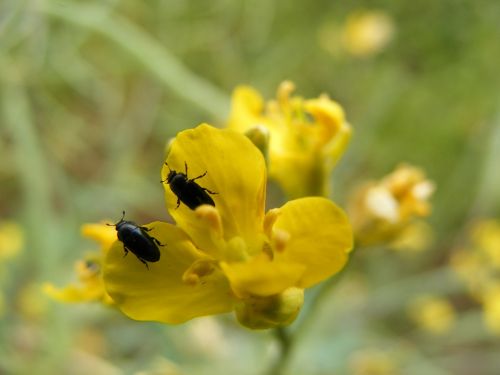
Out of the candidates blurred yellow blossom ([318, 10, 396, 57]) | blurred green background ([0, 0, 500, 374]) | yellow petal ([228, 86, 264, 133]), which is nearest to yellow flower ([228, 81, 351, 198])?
yellow petal ([228, 86, 264, 133])

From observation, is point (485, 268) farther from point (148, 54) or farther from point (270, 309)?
point (270, 309)

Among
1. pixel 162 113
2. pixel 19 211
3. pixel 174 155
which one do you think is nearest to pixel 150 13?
pixel 162 113

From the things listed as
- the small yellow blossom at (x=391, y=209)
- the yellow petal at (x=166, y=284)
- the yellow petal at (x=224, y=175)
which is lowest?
the yellow petal at (x=166, y=284)

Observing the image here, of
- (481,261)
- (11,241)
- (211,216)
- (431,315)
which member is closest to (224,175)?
(211,216)

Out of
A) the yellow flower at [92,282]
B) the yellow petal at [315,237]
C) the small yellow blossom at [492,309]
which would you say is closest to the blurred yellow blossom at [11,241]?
the yellow flower at [92,282]

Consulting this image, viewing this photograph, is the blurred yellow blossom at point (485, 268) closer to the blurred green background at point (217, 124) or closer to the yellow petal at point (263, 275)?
the blurred green background at point (217, 124)

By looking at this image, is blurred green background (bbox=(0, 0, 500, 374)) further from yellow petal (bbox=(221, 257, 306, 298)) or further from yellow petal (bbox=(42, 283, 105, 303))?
yellow petal (bbox=(221, 257, 306, 298))
